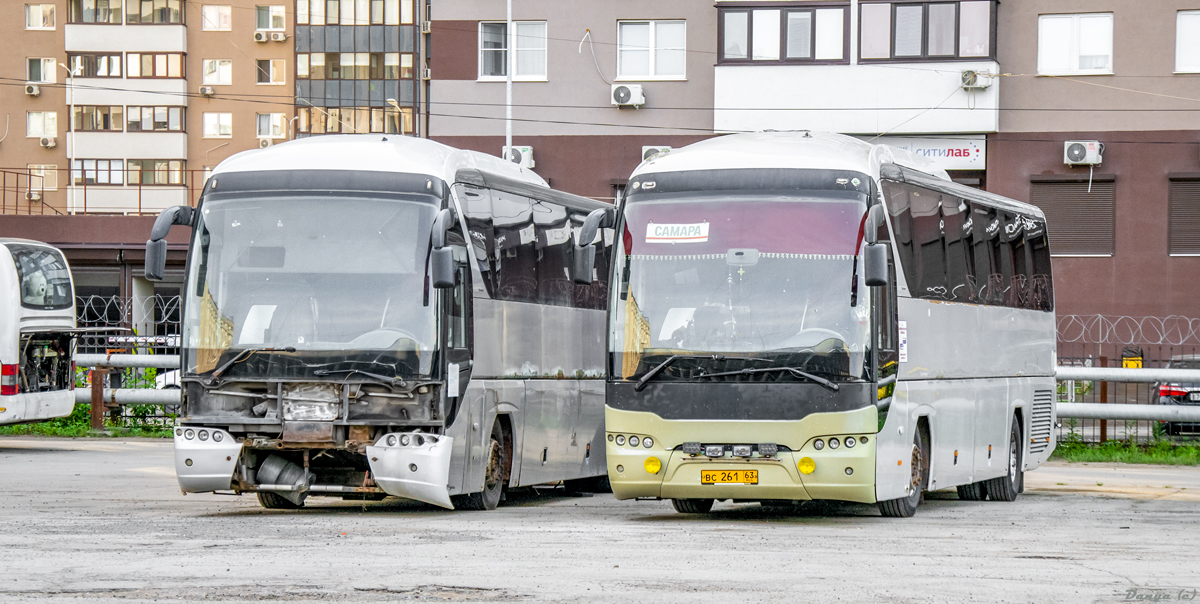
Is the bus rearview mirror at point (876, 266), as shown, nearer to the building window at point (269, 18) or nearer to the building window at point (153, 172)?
the building window at point (153, 172)

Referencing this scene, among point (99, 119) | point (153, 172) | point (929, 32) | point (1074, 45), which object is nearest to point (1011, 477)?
point (929, 32)

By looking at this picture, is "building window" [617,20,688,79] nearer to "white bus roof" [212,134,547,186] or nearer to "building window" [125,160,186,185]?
"white bus roof" [212,134,547,186]

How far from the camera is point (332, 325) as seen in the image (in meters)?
14.3

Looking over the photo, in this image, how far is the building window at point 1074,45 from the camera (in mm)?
39688

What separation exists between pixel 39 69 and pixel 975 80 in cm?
5693

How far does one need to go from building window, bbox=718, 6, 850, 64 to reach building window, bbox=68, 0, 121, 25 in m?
50.4

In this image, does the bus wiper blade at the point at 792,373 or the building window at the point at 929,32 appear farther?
the building window at the point at 929,32

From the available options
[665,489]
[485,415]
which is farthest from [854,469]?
[485,415]

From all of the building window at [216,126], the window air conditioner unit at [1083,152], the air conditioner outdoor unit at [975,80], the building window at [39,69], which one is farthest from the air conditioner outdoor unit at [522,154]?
the building window at [39,69]

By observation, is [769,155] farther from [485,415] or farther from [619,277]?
[485,415]

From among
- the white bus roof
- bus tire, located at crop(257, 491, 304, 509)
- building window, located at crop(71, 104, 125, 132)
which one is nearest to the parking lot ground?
bus tire, located at crop(257, 491, 304, 509)

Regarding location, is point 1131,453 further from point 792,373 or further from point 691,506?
point 792,373

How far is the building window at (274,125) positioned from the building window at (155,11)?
6355 mm

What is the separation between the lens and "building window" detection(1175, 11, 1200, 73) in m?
39.4
